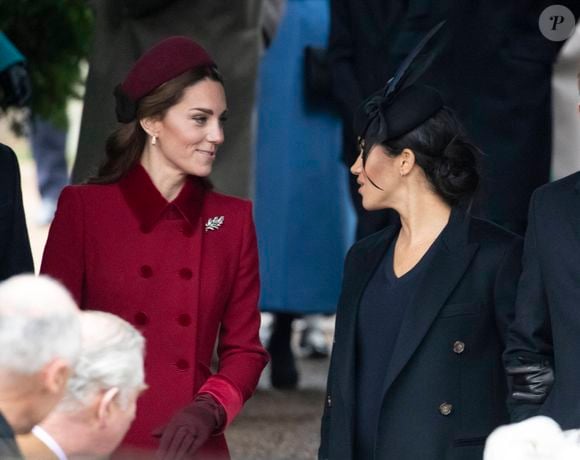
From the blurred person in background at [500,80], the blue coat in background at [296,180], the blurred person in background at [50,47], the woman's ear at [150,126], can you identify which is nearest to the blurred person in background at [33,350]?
the woman's ear at [150,126]

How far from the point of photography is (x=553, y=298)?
400 centimetres

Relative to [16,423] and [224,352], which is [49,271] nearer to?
[224,352]

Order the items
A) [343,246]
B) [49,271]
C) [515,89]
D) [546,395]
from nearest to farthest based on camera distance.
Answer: [546,395] → [49,271] → [515,89] → [343,246]

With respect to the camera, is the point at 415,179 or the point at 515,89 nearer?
the point at 415,179

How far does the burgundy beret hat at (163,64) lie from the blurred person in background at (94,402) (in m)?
1.42

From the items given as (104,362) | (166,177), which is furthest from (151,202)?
(104,362)

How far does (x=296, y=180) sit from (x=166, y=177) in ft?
9.12

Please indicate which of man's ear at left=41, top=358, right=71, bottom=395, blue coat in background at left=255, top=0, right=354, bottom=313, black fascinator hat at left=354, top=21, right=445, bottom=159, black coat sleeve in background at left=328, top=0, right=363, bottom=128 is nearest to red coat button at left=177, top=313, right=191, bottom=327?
black fascinator hat at left=354, top=21, right=445, bottom=159

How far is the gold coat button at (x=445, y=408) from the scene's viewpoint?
4203 millimetres

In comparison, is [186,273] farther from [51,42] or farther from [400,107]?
[51,42]

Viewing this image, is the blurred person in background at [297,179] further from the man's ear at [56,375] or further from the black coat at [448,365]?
the man's ear at [56,375]

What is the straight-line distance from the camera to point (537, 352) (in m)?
4.04

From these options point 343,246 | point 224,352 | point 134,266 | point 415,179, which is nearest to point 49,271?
point 134,266

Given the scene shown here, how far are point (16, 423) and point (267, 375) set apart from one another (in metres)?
5.03
